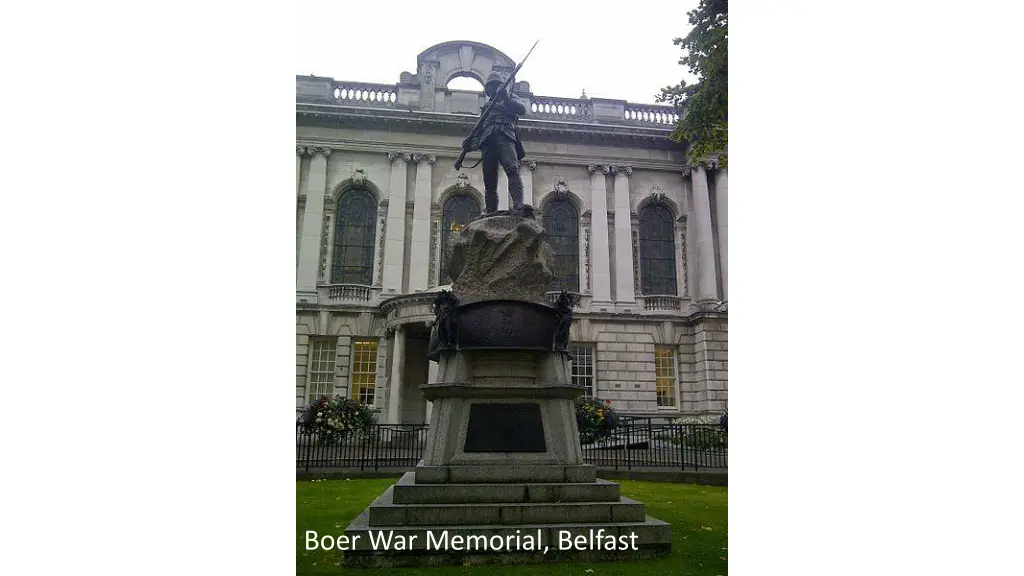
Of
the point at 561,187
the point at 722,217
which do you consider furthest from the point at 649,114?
the point at 722,217

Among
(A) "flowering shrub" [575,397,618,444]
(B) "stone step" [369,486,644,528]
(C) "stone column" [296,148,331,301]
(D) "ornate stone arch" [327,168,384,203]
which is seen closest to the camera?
(B) "stone step" [369,486,644,528]

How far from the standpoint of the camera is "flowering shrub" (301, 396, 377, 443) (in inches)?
557

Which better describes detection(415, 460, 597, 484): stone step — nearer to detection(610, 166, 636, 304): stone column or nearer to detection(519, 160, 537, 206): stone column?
detection(610, 166, 636, 304): stone column

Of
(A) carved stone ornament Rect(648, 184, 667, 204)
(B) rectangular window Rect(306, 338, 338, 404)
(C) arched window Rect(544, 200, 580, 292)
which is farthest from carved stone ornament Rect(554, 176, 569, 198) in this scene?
(B) rectangular window Rect(306, 338, 338, 404)

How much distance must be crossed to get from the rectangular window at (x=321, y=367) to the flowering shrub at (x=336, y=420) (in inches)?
153

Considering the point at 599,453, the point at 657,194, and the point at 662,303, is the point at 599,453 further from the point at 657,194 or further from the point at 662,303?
the point at 657,194

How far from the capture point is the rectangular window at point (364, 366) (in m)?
20.5

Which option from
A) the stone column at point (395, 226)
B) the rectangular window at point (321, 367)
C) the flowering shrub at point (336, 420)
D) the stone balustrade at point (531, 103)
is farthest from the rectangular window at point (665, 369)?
the rectangular window at point (321, 367)

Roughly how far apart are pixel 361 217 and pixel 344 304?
11.3ft

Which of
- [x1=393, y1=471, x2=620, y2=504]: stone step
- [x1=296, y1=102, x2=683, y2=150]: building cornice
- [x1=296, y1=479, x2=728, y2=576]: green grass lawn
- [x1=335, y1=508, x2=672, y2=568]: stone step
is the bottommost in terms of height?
[x1=296, y1=479, x2=728, y2=576]: green grass lawn

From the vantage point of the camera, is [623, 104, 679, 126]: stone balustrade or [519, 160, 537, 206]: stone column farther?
[623, 104, 679, 126]: stone balustrade

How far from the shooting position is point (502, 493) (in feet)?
17.1

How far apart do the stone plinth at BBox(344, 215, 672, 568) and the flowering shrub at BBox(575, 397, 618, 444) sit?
958cm

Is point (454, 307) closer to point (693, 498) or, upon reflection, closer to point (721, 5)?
point (693, 498)
